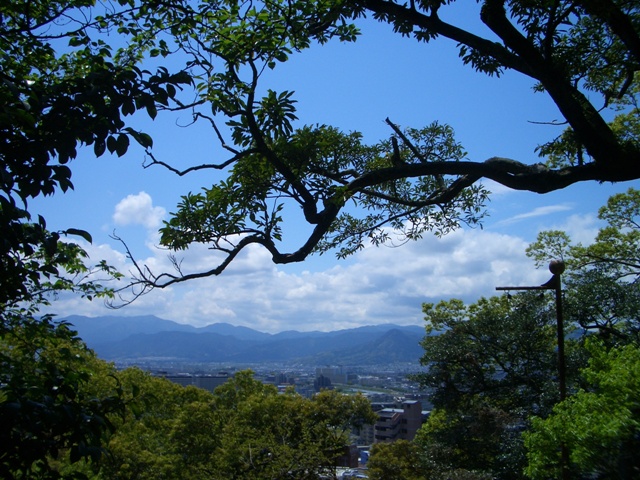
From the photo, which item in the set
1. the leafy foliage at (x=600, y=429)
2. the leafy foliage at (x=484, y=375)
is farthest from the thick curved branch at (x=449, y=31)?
the leafy foliage at (x=484, y=375)

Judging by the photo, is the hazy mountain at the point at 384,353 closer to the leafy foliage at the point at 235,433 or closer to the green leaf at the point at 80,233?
the leafy foliage at the point at 235,433

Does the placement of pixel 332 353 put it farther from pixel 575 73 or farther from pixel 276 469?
pixel 575 73

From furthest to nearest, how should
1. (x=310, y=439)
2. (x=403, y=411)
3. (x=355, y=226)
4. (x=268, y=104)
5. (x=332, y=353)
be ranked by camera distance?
(x=332, y=353), (x=403, y=411), (x=310, y=439), (x=355, y=226), (x=268, y=104)

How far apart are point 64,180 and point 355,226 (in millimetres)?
2870

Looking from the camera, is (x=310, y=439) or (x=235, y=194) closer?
(x=235, y=194)

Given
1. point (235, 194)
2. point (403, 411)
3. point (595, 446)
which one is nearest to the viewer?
point (595, 446)

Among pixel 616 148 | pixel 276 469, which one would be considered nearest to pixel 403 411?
pixel 276 469

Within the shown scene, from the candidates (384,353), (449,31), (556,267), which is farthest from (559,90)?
(384,353)

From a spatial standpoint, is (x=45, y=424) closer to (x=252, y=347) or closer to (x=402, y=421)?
(x=402, y=421)

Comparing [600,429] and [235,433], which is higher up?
[600,429]

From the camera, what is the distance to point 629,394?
3074 millimetres

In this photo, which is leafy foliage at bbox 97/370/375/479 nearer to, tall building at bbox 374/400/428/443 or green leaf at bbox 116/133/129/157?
tall building at bbox 374/400/428/443

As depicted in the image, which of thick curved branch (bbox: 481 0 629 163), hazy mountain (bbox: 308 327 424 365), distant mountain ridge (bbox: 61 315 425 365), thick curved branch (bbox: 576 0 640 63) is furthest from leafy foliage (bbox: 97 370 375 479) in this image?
hazy mountain (bbox: 308 327 424 365)

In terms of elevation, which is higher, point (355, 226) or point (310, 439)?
point (355, 226)
